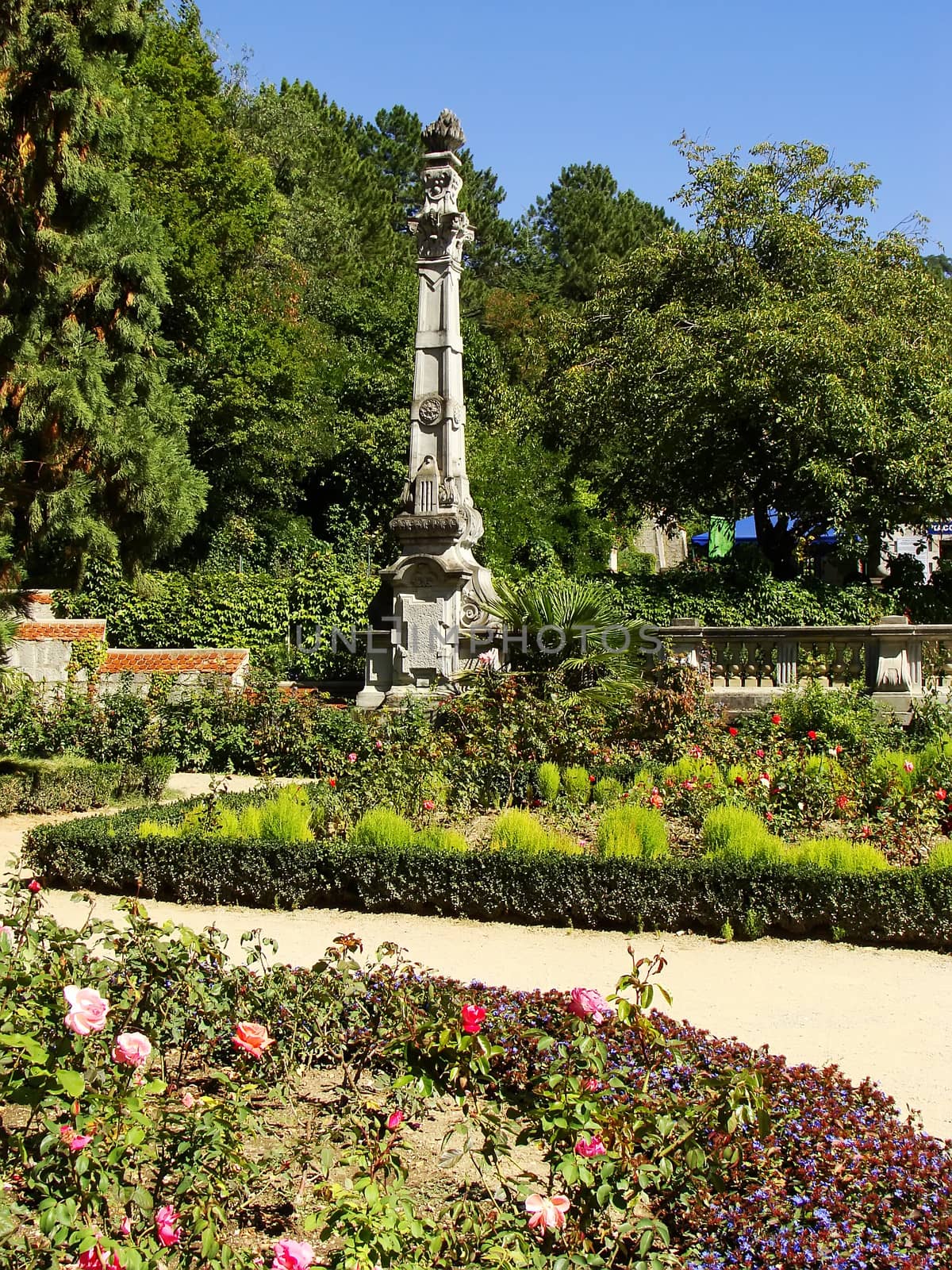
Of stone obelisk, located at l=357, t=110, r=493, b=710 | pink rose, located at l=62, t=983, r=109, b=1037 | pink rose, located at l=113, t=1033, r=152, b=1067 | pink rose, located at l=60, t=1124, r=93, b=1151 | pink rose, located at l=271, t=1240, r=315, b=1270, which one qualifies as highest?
stone obelisk, located at l=357, t=110, r=493, b=710

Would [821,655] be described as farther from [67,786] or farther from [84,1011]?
[84,1011]

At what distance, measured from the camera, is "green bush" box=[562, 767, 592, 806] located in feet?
27.3

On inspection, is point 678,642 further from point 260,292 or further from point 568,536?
point 260,292

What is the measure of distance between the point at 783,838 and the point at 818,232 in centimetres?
1414

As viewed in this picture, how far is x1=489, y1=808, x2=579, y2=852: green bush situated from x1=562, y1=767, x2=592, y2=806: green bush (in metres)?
1.07

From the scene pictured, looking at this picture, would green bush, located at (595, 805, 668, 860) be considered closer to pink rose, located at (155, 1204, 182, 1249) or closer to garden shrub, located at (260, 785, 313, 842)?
garden shrub, located at (260, 785, 313, 842)

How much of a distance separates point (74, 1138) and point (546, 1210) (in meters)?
1.17

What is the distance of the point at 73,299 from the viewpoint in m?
9.02

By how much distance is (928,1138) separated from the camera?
338cm

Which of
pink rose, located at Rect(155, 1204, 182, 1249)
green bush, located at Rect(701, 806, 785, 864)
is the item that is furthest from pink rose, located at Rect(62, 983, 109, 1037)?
green bush, located at Rect(701, 806, 785, 864)

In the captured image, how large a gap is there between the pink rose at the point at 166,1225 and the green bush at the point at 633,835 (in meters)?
4.19

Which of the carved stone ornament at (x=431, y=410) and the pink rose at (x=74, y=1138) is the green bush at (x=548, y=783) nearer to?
Result: the pink rose at (x=74, y=1138)

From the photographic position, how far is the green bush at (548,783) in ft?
27.5

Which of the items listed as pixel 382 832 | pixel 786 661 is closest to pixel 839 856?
pixel 382 832
